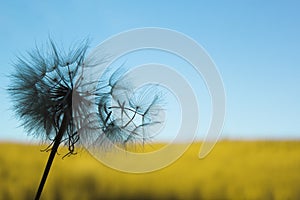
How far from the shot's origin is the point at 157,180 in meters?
3.89

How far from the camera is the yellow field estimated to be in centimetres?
382

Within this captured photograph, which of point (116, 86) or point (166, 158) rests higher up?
point (116, 86)

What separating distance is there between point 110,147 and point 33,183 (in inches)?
43.4

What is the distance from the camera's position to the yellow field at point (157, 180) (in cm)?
382

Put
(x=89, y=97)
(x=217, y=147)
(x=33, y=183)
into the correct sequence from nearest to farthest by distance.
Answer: (x=89, y=97)
(x=33, y=183)
(x=217, y=147)

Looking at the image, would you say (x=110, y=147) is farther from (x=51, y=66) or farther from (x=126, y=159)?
(x=51, y=66)

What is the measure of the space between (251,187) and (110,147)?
1.56 metres

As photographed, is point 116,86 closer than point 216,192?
Yes

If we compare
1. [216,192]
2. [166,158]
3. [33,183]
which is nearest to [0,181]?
[33,183]

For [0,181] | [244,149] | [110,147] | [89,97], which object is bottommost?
[0,181]

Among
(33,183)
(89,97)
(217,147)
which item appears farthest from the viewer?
(217,147)

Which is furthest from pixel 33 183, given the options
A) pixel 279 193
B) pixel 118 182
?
pixel 279 193

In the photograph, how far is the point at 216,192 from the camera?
3.90 m

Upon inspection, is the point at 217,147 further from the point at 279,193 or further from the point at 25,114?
the point at 25,114
